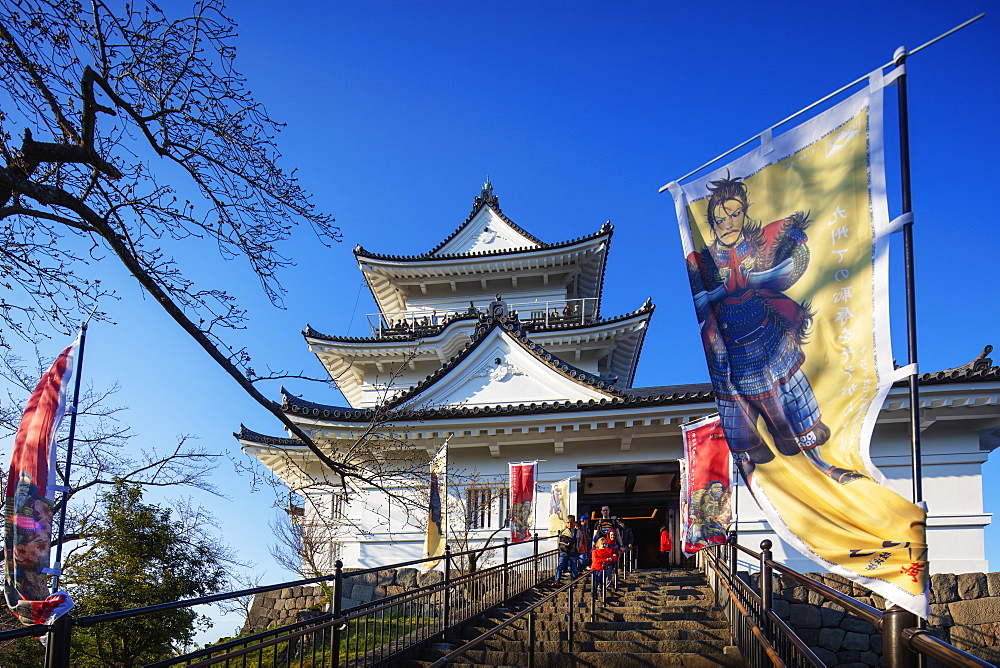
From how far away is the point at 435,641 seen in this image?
9641 millimetres

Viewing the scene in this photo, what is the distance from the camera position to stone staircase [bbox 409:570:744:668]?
8.43 m

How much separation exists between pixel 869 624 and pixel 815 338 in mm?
11787

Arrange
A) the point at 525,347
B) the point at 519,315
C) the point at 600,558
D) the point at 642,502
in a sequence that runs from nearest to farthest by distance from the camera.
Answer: the point at 600,558 → the point at 525,347 → the point at 642,502 → the point at 519,315

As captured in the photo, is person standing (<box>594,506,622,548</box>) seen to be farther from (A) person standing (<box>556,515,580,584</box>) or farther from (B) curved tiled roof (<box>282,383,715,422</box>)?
(B) curved tiled roof (<box>282,383,715,422</box>)

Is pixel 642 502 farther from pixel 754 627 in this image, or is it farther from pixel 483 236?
pixel 754 627

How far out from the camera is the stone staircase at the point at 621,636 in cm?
843

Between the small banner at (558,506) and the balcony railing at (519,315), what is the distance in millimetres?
8493

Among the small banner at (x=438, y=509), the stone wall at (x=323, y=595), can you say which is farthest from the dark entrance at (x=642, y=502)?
the small banner at (x=438, y=509)

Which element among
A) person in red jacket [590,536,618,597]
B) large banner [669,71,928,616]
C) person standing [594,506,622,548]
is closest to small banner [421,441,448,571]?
person standing [594,506,622,548]

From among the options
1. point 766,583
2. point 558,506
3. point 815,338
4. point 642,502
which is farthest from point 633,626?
point 642,502

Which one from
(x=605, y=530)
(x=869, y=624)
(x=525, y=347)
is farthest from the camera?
(x=525, y=347)

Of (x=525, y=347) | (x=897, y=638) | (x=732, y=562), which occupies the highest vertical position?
(x=525, y=347)

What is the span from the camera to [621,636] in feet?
30.0

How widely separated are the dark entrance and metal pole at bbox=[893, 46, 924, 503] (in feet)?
51.6
